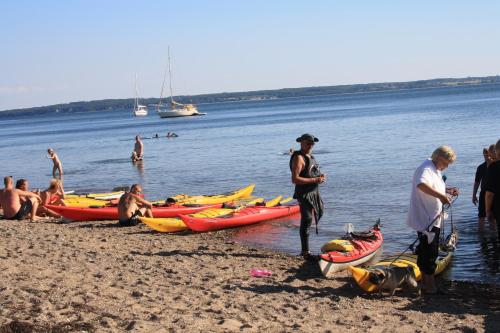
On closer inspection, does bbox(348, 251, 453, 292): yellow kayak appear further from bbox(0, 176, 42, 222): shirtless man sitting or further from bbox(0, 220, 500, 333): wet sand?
bbox(0, 176, 42, 222): shirtless man sitting

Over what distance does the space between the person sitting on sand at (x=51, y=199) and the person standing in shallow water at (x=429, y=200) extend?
9.93 metres

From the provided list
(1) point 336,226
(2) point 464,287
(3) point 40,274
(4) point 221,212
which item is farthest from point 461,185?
(3) point 40,274

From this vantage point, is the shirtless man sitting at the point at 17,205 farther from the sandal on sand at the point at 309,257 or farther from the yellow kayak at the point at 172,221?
the sandal on sand at the point at 309,257

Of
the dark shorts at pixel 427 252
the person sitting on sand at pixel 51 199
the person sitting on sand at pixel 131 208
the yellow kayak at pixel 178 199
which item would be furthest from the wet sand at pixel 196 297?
the yellow kayak at pixel 178 199

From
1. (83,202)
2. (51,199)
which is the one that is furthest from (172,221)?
(51,199)

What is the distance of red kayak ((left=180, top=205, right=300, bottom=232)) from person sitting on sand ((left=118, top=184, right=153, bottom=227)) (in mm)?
1362

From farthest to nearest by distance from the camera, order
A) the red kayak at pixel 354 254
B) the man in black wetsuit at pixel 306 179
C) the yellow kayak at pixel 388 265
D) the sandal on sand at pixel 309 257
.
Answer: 1. the sandal on sand at pixel 309 257
2. the man in black wetsuit at pixel 306 179
3. the red kayak at pixel 354 254
4. the yellow kayak at pixel 388 265

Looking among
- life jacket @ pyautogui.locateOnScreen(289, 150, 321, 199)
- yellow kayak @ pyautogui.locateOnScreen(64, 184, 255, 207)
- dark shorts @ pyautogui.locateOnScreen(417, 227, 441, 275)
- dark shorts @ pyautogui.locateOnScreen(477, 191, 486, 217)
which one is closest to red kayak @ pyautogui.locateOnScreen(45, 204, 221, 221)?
yellow kayak @ pyautogui.locateOnScreen(64, 184, 255, 207)

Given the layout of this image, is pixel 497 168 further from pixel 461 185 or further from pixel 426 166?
pixel 461 185

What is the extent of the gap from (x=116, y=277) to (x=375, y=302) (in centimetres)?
320

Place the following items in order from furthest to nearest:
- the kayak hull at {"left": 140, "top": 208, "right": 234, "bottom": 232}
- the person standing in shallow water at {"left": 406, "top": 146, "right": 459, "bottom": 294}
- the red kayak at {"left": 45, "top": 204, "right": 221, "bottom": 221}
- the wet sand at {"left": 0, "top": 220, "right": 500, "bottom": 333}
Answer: the red kayak at {"left": 45, "top": 204, "right": 221, "bottom": 221}, the kayak hull at {"left": 140, "top": 208, "right": 234, "bottom": 232}, the person standing in shallow water at {"left": 406, "top": 146, "right": 459, "bottom": 294}, the wet sand at {"left": 0, "top": 220, "right": 500, "bottom": 333}

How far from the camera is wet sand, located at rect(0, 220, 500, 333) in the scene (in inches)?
246

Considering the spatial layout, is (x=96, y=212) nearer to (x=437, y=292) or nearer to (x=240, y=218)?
(x=240, y=218)

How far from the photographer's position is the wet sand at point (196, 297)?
626cm
